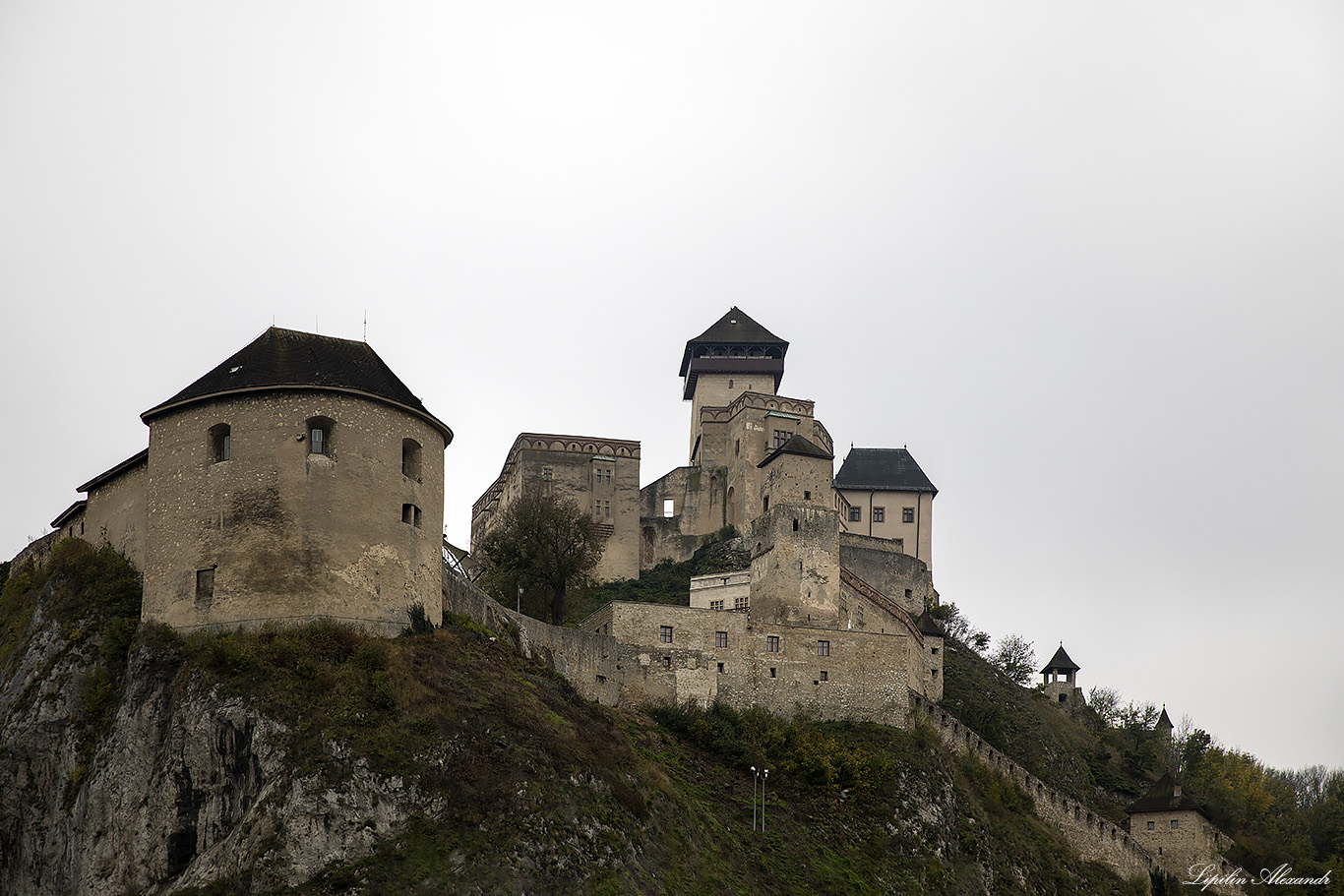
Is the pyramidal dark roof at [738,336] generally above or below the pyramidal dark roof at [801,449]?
above

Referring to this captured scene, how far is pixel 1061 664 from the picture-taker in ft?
289

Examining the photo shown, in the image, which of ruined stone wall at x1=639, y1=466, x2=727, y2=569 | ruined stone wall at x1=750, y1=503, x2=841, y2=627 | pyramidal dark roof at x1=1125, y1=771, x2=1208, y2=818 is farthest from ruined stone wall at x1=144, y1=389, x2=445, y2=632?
ruined stone wall at x1=639, y1=466, x2=727, y2=569

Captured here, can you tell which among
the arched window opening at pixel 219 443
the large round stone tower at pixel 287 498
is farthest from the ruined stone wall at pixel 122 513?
the arched window opening at pixel 219 443

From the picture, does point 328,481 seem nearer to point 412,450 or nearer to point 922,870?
point 412,450

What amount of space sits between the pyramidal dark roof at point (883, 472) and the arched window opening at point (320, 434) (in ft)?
172

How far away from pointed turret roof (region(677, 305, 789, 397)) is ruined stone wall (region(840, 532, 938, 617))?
17034 mm

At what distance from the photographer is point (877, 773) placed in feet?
195

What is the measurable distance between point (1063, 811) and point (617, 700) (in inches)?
832

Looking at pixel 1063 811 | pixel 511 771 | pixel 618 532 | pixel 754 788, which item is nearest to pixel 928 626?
pixel 1063 811

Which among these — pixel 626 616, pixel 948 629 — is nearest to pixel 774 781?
pixel 626 616

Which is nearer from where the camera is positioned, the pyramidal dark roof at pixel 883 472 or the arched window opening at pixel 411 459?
the arched window opening at pixel 411 459

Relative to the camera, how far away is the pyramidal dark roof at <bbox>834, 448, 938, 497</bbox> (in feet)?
316

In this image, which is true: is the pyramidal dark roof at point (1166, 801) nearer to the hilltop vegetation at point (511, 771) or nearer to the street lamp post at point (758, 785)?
the hilltop vegetation at point (511, 771)

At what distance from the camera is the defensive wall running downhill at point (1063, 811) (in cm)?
6531
